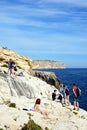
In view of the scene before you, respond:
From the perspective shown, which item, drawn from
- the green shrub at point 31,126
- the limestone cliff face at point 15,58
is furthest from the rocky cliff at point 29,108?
the limestone cliff face at point 15,58

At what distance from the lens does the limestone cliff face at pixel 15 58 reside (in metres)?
66.6

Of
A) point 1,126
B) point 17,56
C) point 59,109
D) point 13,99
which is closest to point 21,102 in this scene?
point 13,99

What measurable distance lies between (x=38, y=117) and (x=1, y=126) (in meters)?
4.50

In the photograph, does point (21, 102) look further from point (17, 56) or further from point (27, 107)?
point (17, 56)

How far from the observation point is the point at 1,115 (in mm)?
30375

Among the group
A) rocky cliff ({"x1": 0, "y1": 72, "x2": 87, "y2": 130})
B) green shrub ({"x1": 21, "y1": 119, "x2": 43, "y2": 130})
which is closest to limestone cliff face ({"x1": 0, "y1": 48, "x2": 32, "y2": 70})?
rocky cliff ({"x1": 0, "y1": 72, "x2": 87, "y2": 130})

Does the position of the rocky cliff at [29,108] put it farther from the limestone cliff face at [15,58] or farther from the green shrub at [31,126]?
the limestone cliff face at [15,58]

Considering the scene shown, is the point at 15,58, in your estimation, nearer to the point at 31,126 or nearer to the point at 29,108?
the point at 29,108

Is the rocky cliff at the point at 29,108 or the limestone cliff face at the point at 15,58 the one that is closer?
the rocky cliff at the point at 29,108

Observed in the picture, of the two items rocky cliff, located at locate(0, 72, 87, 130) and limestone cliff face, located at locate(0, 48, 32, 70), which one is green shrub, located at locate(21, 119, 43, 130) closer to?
rocky cliff, located at locate(0, 72, 87, 130)

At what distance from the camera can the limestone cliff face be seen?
218ft

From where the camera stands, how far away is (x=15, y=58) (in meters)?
68.7

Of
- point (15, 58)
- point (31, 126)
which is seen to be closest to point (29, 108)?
point (31, 126)

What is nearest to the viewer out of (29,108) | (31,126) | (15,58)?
(31,126)
